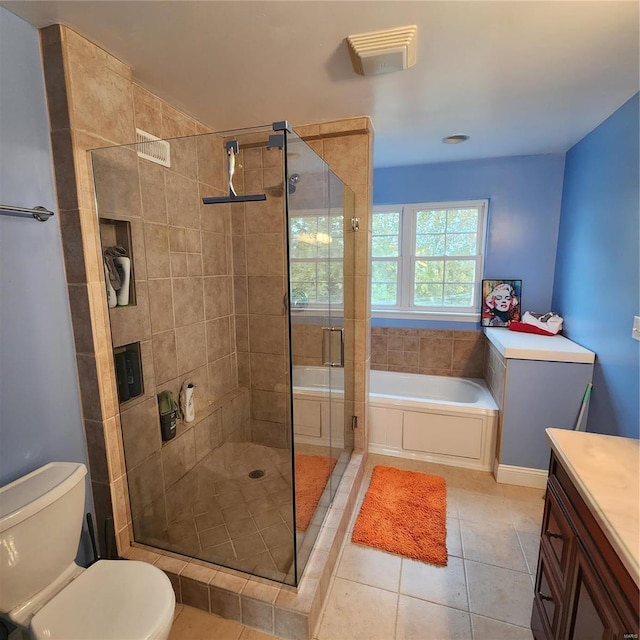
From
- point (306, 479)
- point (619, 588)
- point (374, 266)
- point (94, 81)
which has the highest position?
point (94, 81)

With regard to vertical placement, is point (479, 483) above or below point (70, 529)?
below

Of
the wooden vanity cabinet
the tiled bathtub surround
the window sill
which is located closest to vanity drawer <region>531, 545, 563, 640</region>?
the wooden vanity cabinet

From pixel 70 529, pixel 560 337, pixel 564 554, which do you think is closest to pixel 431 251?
pixel 560 337

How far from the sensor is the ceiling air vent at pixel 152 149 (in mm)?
1741

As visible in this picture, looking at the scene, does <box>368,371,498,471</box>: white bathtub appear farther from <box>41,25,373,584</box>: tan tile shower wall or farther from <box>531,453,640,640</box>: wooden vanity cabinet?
<box>531,453,640,640</box>: wooden vanity cabinet

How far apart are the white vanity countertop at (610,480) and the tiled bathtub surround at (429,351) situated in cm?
212

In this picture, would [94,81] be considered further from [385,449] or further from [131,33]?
[385,449]

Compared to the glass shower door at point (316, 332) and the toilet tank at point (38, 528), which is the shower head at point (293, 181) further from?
the toilet tank at point (38, 528)

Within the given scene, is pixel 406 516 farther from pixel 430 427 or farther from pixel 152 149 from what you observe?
pixel 152 149

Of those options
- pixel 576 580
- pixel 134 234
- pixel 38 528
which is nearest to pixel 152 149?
pixel 134 234

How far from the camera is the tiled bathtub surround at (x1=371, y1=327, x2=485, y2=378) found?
11.2 feet

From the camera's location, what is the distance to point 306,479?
187cm

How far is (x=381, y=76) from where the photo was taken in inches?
67.5

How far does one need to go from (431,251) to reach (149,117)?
2663 millimetres
